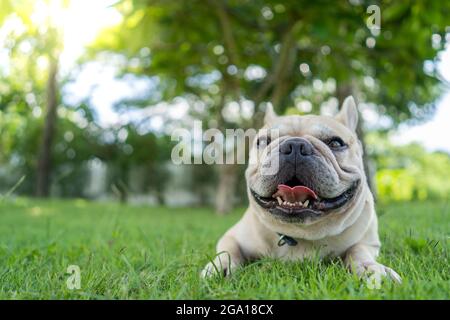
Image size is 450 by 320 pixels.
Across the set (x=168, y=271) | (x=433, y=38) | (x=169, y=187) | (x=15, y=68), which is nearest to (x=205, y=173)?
(x=169, y=187)

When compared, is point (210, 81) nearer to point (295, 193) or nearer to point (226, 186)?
point (226, 186)

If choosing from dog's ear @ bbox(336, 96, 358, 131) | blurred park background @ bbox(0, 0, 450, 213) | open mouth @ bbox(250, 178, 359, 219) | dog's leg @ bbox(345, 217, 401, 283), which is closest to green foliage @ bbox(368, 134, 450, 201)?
blurred park background @ bbox(0, 0, 450, 213)

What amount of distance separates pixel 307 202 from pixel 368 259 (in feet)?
1.23

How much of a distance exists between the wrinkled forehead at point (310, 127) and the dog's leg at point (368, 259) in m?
0.55

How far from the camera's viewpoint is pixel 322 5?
526cm

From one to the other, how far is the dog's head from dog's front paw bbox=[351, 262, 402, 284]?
0.27 meters

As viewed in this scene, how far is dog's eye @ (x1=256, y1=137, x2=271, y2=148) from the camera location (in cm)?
245

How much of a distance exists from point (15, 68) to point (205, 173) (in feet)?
21.4

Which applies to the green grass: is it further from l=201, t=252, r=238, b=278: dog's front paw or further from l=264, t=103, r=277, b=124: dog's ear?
l=264, t=103, r=277, b=124: dog's ear

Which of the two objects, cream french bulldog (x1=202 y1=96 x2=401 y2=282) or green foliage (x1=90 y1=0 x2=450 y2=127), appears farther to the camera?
green foliage (x1=90 y1=0 x2=450 y2=127)

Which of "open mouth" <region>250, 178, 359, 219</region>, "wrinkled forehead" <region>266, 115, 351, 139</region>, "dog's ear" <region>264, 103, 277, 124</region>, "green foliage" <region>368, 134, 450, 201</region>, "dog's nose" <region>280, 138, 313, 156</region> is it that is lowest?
"green foliage" <region>368, 134, 450, 201</region>

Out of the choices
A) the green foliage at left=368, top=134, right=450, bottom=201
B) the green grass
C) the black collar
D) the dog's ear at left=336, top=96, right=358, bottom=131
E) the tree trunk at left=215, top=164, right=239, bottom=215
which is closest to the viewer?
the green grass

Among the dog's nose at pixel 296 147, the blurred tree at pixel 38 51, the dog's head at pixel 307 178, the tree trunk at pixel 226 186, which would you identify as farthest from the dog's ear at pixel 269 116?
the tree trunk at pixel 226 186
